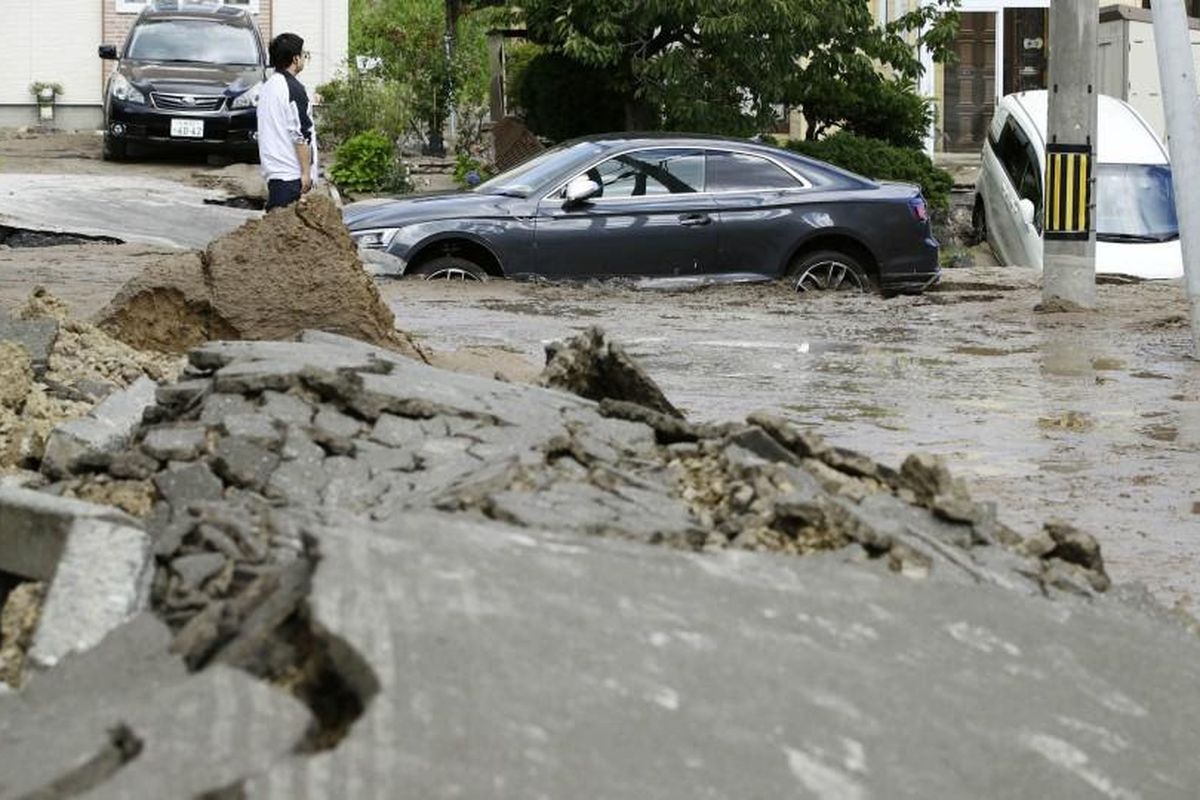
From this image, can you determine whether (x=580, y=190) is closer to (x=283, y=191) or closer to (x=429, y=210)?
(x=429, y=210)

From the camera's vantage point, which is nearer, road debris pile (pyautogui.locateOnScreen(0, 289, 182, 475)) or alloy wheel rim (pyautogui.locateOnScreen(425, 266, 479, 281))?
road debris pile (pyautogui.locateOnScreen(0, 289, 182, 475))

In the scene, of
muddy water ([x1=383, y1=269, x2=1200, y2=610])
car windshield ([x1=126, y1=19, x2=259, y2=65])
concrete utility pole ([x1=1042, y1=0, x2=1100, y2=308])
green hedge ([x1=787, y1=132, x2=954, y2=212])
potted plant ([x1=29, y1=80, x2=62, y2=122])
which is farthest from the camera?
potted plant ([x1=29, y1=80, x2=62, y2=122])

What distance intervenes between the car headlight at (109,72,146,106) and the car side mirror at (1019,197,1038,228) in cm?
1052

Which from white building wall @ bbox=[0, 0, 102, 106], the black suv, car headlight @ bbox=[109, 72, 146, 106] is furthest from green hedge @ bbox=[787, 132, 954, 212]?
white building wall @ bbox=[0, 0, 102, 106]

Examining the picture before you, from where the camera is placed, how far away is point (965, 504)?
6301mm

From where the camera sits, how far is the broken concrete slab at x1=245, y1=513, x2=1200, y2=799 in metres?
4.01

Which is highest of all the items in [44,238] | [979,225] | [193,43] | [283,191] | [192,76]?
[193,43]

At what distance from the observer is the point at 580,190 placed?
16.8 m

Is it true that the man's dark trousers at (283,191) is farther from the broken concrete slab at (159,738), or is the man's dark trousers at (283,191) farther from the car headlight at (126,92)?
the car headlight at (126,92)

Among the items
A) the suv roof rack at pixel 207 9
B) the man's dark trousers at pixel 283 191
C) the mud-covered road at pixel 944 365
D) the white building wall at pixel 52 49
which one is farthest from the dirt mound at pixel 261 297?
the white building wall at pixel 52 49

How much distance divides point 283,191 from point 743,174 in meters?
4.30

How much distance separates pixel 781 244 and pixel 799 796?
43.7 ft

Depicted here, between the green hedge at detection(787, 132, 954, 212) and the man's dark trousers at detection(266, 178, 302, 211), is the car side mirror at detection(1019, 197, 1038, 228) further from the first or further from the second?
the man's dark trousers at detection(266, 178, 302, 211)

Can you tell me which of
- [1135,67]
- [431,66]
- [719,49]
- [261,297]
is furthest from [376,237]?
[1135,67]
